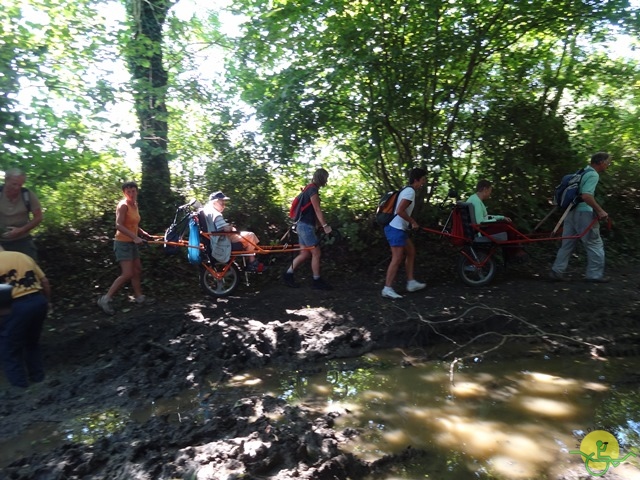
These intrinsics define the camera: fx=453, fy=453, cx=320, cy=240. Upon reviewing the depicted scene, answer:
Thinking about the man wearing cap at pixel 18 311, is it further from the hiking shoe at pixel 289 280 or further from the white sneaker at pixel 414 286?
the white sneaker at pixel 414 286

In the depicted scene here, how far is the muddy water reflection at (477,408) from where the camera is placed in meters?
3.29

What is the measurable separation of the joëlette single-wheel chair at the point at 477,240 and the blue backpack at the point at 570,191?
0.59 ft

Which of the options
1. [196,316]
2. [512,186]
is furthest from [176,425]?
[512,186]

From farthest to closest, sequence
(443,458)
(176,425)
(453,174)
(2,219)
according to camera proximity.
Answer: (453,174)
(2,219)
(176,425)
(443,458)

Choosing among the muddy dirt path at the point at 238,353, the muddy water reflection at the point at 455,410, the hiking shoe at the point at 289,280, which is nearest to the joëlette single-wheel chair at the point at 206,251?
the muddy dirt path at the point at 238,353

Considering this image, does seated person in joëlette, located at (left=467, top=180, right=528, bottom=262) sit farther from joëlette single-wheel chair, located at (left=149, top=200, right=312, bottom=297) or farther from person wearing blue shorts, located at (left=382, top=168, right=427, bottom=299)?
joëlette single-wheel chair, located at (left=149, top=200, right=312, bottom=297)

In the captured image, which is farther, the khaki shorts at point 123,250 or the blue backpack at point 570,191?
the blue backpack at point 570,191

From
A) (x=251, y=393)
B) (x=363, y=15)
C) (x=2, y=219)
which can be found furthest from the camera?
(x=363, y=15)

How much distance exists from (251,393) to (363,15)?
19.4 ft

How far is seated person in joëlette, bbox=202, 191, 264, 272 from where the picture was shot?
7168mm

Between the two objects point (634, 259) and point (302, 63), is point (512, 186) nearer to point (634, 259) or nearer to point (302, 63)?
point (634, 259)

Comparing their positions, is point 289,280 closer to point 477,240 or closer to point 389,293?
point 389,293

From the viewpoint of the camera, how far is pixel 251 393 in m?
4.48

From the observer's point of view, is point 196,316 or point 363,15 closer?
point 196,316
